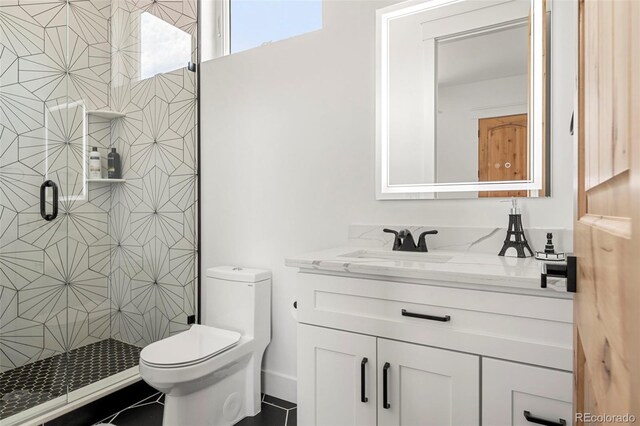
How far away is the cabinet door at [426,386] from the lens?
1160 millimetres

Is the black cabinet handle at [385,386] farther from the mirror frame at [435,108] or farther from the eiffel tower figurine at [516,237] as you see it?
the mirror frame at [435,108]

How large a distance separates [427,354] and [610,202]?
952mm

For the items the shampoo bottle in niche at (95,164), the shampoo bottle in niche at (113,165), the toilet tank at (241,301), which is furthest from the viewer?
the shampoo bottle in niche at (113,165)

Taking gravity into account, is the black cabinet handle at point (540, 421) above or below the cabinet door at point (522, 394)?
below

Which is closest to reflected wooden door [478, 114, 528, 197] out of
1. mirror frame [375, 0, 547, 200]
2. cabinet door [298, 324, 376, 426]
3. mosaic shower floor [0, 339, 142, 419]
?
mirror frame [375, 0, 547, 200]

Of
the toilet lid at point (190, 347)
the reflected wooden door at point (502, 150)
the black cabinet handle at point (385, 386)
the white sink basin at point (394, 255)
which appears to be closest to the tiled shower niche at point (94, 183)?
the toilet lid at point (190, 347)

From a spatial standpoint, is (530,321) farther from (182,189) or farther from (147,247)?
(147,247)

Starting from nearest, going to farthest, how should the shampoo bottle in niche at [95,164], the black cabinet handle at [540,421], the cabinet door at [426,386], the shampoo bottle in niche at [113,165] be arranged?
the black cabinet handle at [540,421]
the cabinet door at [426,386]
the shampoo bottle in niche at [95,164]
the shampoo bottle in niche at [113,165]

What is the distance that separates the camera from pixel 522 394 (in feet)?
3.56

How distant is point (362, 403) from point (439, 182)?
39.8 inches

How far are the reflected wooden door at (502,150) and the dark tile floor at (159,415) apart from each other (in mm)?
1474

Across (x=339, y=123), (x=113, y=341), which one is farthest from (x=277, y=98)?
(x=113, y=341)

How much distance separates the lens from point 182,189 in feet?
8.20

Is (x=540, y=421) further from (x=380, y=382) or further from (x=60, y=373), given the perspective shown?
(x=60, y=373)
